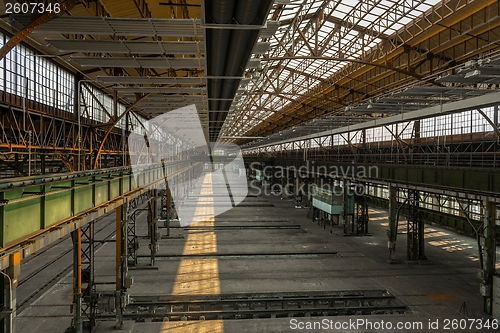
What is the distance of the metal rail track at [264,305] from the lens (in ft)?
43.9

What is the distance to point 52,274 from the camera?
56.9 feet

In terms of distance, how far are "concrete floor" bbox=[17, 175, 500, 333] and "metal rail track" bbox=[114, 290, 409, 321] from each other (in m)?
0.60

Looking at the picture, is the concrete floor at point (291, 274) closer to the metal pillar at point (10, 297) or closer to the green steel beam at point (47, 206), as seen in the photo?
the green steel beam at point (47, 206)

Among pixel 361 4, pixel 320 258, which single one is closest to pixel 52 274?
pixel 320 258

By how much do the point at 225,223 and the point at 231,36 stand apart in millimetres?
25266

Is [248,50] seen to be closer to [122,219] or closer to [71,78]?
[122,219]

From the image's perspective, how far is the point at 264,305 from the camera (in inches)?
566

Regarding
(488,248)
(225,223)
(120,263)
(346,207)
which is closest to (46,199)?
(120,263)

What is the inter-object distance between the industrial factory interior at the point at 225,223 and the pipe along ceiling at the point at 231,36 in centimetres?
4

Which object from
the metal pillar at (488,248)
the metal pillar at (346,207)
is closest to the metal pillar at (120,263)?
the metal pillar at (488,248)

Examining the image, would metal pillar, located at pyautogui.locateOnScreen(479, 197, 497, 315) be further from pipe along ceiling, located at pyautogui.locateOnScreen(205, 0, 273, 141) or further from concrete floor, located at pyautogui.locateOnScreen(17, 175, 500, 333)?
pipe along ceiling, located at pyautogui.locateOnScreen(205, 0, 273, 141)

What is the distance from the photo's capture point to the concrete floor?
1255 centimetres

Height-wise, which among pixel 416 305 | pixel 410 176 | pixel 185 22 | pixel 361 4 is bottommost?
pixel 416 305

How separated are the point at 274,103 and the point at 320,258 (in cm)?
2723
